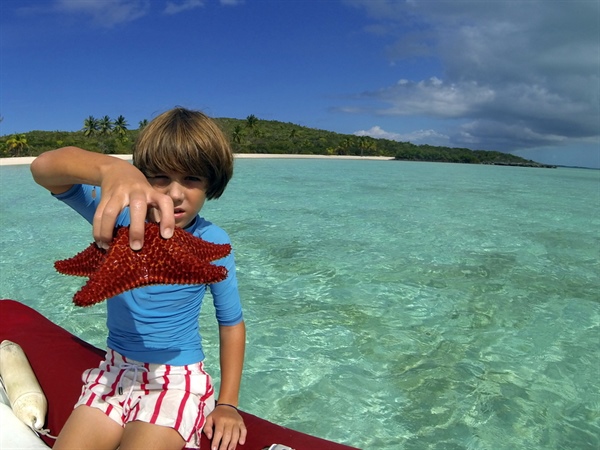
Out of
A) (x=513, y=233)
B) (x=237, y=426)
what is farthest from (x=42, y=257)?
(x=513, y=233)

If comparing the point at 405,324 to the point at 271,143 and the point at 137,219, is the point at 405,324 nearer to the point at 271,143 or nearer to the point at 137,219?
the point at 137,219

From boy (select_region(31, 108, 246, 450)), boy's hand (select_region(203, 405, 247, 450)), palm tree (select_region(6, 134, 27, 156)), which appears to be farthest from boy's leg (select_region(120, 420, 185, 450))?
palm tree (select_region(6, 134, 27, 156))

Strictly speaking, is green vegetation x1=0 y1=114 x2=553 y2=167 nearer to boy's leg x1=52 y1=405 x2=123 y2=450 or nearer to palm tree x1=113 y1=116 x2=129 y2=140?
palm tree x1=113 y1=116 x2=129 y2=140

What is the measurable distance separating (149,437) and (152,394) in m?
0.21

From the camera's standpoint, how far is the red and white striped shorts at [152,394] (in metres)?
1.96

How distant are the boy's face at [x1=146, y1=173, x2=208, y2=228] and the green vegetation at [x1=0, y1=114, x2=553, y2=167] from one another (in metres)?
46.2

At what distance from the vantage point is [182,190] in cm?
206

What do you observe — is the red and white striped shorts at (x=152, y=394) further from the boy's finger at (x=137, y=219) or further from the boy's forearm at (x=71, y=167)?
the boy's finger at (x=137, y=219)

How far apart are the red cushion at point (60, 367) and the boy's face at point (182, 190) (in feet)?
3.38

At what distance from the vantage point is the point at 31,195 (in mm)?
17016

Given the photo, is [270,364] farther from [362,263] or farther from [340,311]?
[362,263]

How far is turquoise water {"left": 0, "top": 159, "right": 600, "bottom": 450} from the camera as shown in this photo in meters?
3.78

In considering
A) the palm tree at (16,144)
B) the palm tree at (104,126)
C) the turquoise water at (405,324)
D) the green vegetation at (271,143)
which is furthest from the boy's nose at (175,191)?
the palm tree at (104,126)

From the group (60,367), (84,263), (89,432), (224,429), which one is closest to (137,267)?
(84,263)
